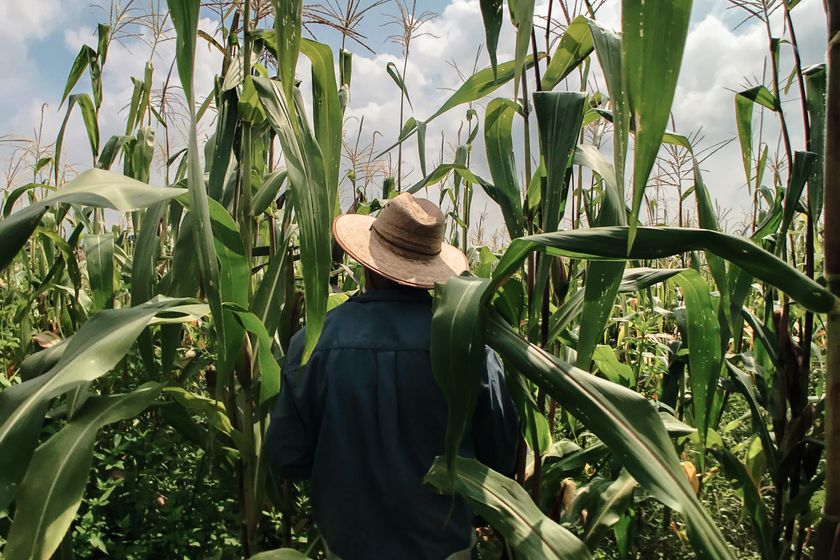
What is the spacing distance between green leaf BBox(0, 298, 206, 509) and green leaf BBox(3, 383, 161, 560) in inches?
1.3

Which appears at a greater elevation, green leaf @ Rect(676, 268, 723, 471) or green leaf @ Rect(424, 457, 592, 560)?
green leaf @ Rect(676, 268, 723, 471)

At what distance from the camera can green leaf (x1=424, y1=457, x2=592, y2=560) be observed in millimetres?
918

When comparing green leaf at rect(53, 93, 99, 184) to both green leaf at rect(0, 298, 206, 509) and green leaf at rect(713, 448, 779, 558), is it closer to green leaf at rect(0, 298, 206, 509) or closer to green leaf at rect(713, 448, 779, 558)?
green leaf at rect(0, 298, 206, 509)

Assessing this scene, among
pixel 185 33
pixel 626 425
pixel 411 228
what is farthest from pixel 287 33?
pixel 411 228

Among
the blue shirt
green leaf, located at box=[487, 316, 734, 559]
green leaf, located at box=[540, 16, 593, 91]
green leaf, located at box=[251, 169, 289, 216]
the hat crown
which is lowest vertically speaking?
the blue shirt

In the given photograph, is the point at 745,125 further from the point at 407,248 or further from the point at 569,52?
the point at 407,248

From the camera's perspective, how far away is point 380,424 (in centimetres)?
130

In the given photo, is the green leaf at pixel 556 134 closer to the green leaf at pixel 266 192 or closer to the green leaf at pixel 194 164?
the green leaf at pixel 194 164

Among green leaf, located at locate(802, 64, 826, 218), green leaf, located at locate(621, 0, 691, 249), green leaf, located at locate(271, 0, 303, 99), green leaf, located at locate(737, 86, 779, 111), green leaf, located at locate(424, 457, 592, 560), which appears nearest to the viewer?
green leaf, located at locate(621, 0, 691, 249)

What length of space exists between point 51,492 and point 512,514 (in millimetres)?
665

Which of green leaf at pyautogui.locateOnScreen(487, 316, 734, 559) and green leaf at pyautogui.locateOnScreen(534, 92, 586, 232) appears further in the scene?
green leaf at pyautogui.locateOnScreen(534, 92, 586, 232)

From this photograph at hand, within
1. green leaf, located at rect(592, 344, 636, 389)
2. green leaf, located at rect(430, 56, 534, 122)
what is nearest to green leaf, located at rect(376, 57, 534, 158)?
green leaf, located at rect(430, 56, 534, 122)

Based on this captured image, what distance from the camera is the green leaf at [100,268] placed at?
4.69 feet

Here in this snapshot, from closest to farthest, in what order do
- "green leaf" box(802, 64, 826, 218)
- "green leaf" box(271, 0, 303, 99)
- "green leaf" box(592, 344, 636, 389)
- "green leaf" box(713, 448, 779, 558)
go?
"green leaf" box(271, 0, 303, 99) < "green leaf" box(802, 64, 826, 218) < "green leaf" box(713, 448, 779, 558) < "green leaf" box(592, 344, 636, 389)
